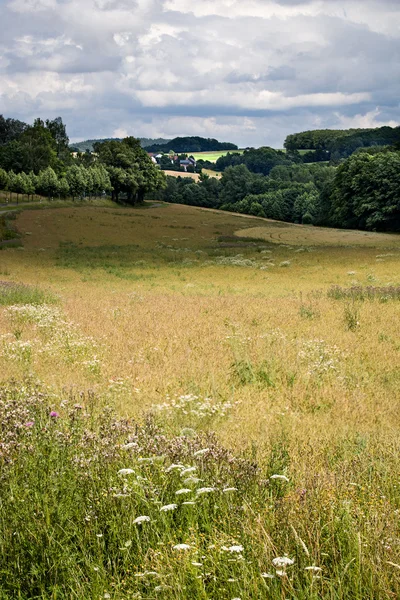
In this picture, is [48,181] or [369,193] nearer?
[369,193]

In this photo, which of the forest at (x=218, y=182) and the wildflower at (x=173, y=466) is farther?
the forest at (x=218, y=182)

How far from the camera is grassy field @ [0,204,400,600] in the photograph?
11.8ft

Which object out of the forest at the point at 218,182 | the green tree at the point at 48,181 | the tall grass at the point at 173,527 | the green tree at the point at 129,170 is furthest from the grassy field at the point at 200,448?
the green tree at the point at 129,170

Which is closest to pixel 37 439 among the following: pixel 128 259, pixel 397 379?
pixel 397 379

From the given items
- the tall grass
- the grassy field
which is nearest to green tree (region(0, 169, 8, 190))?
the grassy field

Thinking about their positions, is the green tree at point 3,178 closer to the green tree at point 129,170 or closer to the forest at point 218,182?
the forest at point 218,182

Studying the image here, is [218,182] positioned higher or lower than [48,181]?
higher

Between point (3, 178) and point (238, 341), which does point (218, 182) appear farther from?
point (238, 341)

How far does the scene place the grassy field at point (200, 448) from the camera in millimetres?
3588

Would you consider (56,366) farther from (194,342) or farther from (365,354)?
(365,354)

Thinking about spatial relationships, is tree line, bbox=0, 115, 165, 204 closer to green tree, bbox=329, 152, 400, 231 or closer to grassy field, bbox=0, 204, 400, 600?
green tree, bbox=329, 152, 400, 231

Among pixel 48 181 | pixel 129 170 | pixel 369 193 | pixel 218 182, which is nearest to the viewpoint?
pixel 369 193

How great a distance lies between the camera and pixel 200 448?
5.34 metres

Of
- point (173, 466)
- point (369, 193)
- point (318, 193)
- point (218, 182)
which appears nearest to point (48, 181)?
point (369, 193)
